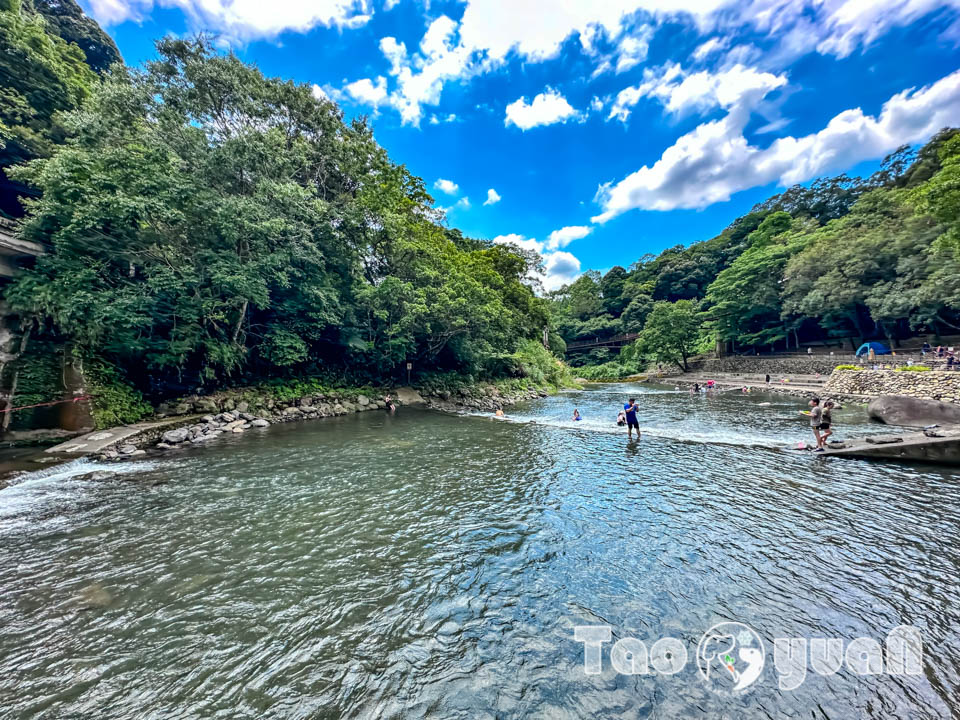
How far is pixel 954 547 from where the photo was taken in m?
5.33

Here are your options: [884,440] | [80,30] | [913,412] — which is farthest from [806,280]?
[80,30]

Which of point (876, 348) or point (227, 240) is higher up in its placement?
point (227, 240)

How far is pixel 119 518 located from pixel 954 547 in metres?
13.9

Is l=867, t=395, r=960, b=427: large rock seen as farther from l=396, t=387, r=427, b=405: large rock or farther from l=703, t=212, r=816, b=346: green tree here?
l=703, t=212, r=816, b=346: green tree

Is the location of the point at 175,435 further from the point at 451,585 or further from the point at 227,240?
the point at 451,585

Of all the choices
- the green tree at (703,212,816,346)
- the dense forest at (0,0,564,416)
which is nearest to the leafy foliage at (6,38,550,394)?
the dense forest at (0,0,564,416)

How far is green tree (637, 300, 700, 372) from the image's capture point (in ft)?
154

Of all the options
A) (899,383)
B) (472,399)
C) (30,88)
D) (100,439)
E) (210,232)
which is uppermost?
(30,88)

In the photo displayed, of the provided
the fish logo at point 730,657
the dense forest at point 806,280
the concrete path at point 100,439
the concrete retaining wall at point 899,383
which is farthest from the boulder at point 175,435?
the dense forest at point 806,280

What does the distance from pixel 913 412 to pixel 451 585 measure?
66.7 ft

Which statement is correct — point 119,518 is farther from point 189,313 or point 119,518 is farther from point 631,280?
point 631,280

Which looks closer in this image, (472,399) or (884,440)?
(884,440)

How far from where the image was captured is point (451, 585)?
475 cm

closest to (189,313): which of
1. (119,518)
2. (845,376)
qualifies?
(119,518)
